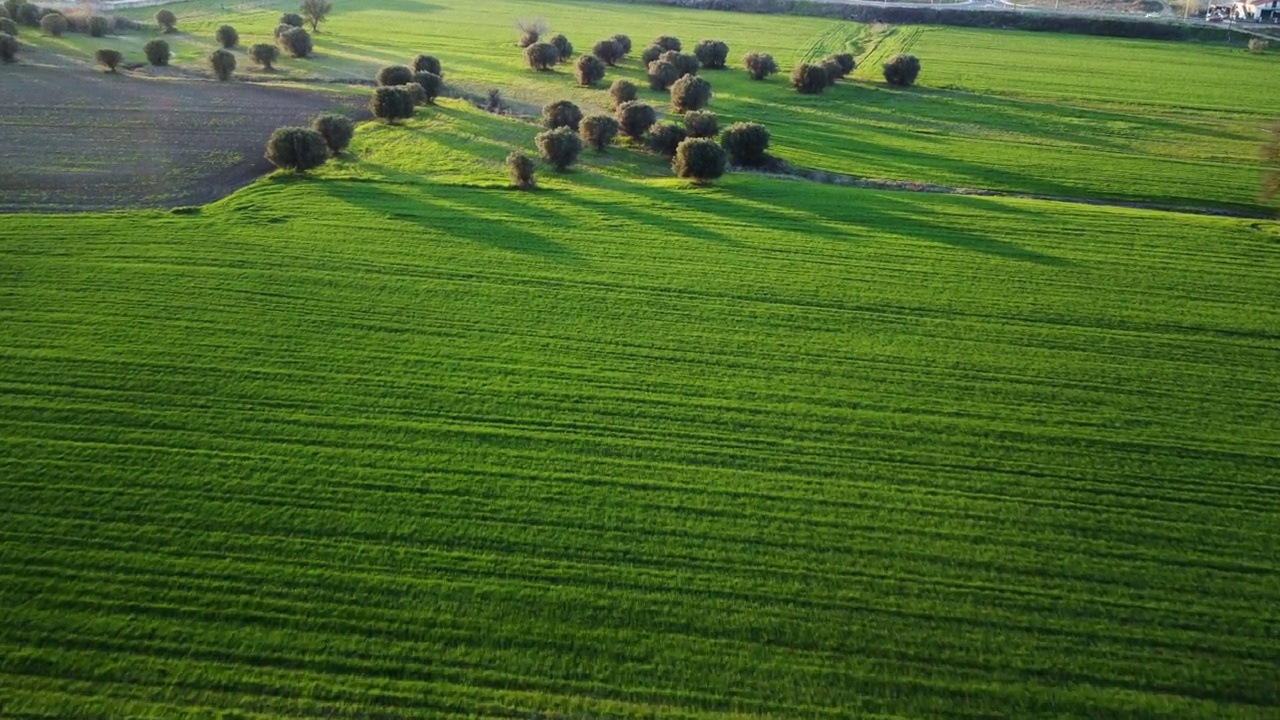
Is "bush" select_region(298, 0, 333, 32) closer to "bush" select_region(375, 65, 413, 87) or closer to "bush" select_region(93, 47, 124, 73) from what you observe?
"bush" select_region(93, 47, 124, 73)

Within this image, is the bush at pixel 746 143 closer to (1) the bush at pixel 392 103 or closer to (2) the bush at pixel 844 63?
(1) the bush at pixel 392 103

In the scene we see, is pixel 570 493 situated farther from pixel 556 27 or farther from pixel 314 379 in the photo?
pixel 556 27

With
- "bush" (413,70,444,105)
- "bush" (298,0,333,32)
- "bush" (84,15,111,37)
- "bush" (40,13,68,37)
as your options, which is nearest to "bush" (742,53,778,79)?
"bush" (413,70,444,105)

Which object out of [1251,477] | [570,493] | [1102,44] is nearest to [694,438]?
[570,493]

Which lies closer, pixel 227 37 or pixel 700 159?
pixel 700 159

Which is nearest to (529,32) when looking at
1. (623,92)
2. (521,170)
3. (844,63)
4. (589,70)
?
(589,70)

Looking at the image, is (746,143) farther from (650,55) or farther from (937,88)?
(937,88)
